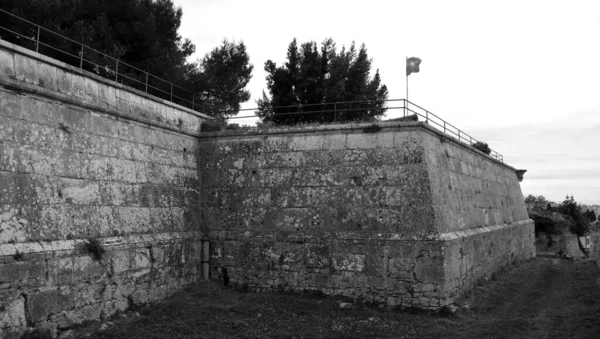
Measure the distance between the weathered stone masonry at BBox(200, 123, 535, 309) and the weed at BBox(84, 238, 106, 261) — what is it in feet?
12.9

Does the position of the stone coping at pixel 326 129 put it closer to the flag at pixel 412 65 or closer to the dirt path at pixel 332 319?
the flag at pixel 412 65

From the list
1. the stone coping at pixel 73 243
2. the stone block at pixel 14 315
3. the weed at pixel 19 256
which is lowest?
the stone block at pixel 14 315

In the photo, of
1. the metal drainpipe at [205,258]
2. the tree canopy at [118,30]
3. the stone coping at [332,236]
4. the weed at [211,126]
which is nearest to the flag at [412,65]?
the stone coping at [332,236]

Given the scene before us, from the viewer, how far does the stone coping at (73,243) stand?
25.8 ft

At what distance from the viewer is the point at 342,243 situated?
11.9 metres

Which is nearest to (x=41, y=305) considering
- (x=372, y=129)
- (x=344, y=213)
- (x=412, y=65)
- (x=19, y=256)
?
(x=19, y=256)

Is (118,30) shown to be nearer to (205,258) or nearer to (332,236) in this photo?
(205,258)

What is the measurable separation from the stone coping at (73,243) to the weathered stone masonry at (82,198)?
23 mm

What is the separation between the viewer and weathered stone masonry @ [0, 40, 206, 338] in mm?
8127

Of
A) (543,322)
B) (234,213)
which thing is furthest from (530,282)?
(234,213)

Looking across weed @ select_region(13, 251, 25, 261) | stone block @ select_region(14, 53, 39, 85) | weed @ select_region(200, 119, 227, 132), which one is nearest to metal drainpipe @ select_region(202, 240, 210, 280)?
weed @ select_region(200, 119, 227, 132)

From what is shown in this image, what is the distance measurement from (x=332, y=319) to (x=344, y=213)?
9.30 feet

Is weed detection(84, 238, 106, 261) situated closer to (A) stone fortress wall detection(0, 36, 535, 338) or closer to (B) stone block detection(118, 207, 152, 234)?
(A) stone fortress wall detection(0, 36, 535, 338)

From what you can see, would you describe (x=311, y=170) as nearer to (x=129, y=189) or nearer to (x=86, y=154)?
(x=129, y=189)
